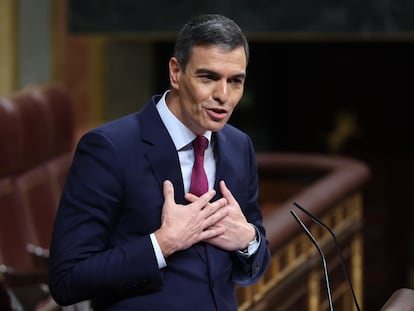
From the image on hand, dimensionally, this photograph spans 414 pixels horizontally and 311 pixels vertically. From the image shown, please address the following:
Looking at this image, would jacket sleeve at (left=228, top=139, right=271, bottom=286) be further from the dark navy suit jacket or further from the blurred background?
the blurred background

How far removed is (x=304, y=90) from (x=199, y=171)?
18.0 ft

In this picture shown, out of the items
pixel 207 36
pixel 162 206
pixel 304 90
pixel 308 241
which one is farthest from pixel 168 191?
pixel 304 90

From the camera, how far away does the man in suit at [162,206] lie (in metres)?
1.88

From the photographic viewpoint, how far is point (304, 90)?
7.39 meters

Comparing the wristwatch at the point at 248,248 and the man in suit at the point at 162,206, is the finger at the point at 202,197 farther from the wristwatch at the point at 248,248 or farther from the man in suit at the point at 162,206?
the wristwatch at the point at 248,248

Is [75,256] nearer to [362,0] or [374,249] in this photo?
[362,0]

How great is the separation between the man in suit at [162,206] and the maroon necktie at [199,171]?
1 cm

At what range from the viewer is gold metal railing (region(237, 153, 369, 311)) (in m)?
3.30

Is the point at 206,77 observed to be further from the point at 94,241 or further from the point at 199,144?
the point at 94,241

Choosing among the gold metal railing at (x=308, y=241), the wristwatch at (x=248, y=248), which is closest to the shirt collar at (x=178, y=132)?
the wristwatch at (x=248, y=248)

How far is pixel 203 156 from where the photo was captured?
198 cm

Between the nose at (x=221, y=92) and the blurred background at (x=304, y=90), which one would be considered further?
the blurred background at (x=304, y=90)

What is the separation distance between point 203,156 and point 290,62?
5.39 meters

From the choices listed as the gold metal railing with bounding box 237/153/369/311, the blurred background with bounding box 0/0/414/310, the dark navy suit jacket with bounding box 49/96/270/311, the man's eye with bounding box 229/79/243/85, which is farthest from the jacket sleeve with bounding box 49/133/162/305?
the blurred background with bounding box 0/0/414/310
